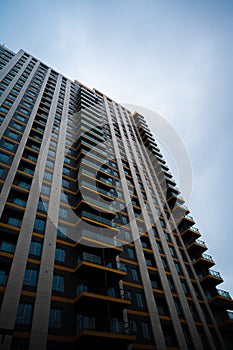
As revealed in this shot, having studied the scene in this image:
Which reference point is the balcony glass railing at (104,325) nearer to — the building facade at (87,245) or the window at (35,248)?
the building facade at (87,245)

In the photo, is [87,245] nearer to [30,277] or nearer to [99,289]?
[99,289]

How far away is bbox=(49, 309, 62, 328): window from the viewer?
18.5 m

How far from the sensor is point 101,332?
18.1m

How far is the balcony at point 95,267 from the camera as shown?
73.7 ft

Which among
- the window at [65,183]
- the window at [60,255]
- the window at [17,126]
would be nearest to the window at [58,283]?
the window at [60,255]

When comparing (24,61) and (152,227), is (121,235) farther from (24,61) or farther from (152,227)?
(24,61)

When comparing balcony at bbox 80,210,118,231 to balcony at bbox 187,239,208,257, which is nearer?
balcony at bbox 80,210,118,231

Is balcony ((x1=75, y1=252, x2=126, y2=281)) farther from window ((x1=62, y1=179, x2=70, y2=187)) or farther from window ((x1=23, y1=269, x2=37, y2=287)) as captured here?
window ((x1=62, y1=179, x2=70, y2=187))

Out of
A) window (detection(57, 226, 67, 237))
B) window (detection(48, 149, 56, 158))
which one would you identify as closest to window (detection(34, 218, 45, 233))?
window (detection(57, 226, 67, 237))

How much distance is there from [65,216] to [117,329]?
40.4 ft

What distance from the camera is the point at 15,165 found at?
90.9ft

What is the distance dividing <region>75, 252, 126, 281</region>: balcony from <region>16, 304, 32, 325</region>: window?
5323mm

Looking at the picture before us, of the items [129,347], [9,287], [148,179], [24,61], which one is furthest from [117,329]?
[24,61]

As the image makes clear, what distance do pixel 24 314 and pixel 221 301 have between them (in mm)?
26384
